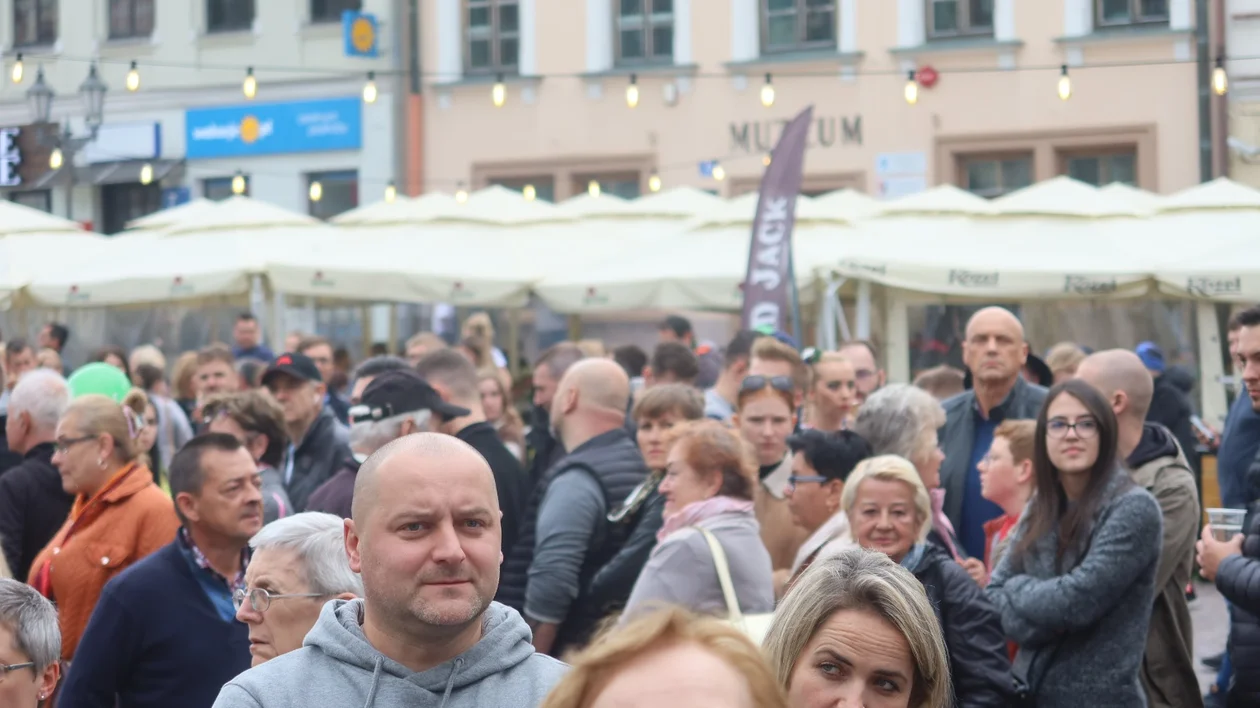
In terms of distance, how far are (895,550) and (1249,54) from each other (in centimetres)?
1861

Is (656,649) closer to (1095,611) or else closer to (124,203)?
(1095,611)

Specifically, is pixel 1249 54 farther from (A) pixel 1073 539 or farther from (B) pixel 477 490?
(B) pixel 477 490

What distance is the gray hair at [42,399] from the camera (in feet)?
24.9

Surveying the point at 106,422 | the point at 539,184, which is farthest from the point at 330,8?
the point at 106,422

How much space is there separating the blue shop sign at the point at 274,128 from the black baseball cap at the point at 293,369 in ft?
59.8

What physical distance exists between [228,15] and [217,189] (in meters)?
2.85

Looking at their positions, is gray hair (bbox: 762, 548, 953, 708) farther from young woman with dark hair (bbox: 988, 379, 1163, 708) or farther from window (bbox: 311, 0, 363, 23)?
window (bbox: 311, 0, 363, 23)

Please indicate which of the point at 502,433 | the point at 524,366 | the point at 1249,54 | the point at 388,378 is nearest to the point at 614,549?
the point at 388,378

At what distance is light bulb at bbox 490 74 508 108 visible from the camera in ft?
79.1

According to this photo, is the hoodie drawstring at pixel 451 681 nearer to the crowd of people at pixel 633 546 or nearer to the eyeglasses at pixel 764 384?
the crowd of people at pixel 633 546

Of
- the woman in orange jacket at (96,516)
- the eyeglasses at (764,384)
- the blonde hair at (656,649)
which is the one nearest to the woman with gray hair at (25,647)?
the woman in orange jacket at (96,516)

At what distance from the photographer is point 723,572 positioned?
18.1ft

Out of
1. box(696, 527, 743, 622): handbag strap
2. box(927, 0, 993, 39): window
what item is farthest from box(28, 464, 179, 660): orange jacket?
box(927, 0, 993, 39): window

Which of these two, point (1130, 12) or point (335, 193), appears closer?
point (1130, 12)
